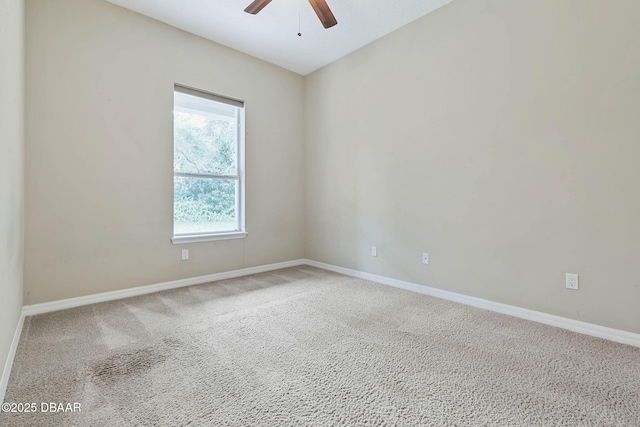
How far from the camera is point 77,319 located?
233cm

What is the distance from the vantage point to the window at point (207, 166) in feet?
10.8

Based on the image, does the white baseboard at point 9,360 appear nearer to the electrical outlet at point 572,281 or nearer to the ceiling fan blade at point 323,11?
the ceiling fan blade at point 323,11

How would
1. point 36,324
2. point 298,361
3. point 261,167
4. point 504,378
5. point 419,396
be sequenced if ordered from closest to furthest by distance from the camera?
point 419,396
point 504,378
point 298,361
point 36,324
point 261,167

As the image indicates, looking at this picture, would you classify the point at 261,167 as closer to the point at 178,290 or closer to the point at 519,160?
the point at 178,290

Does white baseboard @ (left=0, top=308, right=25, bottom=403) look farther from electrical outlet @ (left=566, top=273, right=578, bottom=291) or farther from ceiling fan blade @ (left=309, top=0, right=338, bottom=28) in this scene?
electrical outlet @ (left=566, top=273, right=578, bottom=291)

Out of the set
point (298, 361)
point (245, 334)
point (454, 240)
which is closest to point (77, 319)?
point (245, 334)

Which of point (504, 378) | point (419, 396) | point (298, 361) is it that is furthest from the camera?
point (298, 361)

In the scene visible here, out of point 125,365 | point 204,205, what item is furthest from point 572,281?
point 204,205

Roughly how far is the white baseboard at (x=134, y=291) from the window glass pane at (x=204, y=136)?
1.30m

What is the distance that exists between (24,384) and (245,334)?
1172 millimetres

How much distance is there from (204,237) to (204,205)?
40cm

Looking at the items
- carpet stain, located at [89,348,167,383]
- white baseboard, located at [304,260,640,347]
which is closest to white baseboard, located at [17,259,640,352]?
white baseboard, located at [304,260,640,347]

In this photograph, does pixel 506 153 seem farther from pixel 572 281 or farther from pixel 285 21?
pixel 285 21

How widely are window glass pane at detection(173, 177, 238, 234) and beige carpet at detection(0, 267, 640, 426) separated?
3.72 feet
